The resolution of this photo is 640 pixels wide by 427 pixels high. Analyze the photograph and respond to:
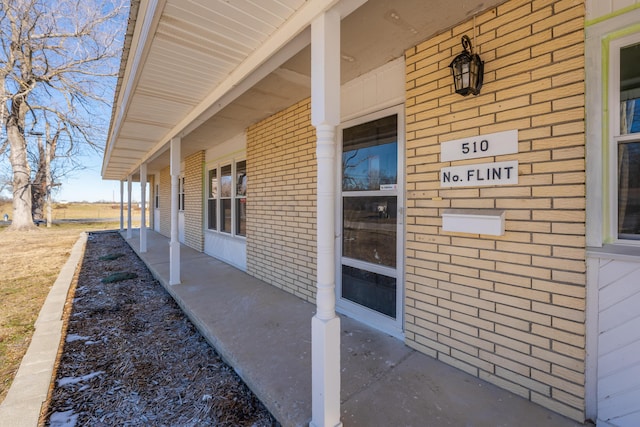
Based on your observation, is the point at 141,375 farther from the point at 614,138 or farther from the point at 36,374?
the point at 614,138

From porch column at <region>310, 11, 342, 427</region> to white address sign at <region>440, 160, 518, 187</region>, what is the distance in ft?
3.62

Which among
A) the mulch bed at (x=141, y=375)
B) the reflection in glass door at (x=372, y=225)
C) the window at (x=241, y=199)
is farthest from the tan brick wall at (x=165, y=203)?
the reflection in glass door at (x=372, y=225)

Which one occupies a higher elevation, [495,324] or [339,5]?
[339,5]

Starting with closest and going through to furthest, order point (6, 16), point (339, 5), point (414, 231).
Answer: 1. point (339, 5)
2. point (414, 231)
3. point (6, 16)

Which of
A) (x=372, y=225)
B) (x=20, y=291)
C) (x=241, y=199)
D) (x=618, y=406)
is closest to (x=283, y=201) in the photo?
(x=372, y=225)

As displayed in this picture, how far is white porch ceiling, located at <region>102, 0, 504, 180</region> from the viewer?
1.90m

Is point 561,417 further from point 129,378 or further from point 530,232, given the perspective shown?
point 129,378

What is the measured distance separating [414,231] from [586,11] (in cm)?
175

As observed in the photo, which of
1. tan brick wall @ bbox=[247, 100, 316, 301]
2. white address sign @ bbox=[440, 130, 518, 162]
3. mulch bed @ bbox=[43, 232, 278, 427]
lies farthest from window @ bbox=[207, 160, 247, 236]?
white address sign @ bbox=[440, 130, 518, 162]

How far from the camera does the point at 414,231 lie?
2.58 metres

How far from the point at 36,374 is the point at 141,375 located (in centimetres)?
80

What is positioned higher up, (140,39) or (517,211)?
(140,39)

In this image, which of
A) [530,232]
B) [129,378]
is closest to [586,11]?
[530,232]

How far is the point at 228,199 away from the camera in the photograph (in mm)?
6598
